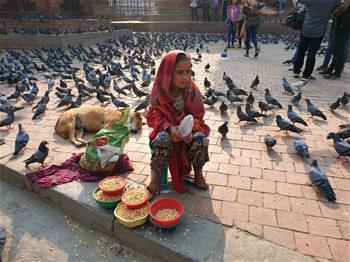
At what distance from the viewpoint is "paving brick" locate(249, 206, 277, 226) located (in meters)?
3.12

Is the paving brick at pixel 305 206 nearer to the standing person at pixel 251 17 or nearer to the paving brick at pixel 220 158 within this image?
the paving brick at pixel 220 158

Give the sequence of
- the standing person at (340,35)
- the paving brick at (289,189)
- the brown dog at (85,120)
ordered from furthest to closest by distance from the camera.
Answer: the standing person at (340,35), the brown dog at (85,120), the paving brick at (289,189)

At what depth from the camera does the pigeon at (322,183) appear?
3447 millimetres

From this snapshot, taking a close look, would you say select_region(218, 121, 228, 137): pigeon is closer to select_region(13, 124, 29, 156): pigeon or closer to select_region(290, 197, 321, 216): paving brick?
select_region(290, 197, 321, 216): paving brick

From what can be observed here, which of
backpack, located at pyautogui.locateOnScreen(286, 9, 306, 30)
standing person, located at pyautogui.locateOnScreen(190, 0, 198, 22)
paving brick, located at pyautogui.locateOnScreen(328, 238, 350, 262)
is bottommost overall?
paving brick, located at pyautogui.locateOnScreen(328, 238, 350, 262)

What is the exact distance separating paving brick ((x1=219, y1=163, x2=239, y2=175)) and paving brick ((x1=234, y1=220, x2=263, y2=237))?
1015 millimetres

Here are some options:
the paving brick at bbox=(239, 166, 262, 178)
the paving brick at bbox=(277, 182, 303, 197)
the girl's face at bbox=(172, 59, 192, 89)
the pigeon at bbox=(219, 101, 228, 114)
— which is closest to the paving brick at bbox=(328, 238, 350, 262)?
the paving brick at bbox=(277, 182, 303, 197)

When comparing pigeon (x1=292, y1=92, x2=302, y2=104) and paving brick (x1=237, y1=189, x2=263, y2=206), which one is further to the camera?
pigeon (x1=292, y1=92, x2=302, y2=104)

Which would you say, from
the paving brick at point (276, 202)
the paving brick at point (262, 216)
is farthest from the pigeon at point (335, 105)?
the paving brick at point (262, 216)

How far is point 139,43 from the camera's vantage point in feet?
55.2

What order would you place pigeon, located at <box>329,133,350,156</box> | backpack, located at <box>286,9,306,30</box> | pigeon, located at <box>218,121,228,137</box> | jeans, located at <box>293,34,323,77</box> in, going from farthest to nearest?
1. backpack, located at <box>286,9,306,30</box>
2. jeans, located at <box>293,34,323,77</box>
3. pigeon, located at <box>218,121,228,137</box>
4. pigeon, located at <box>329,133,350,156</box>

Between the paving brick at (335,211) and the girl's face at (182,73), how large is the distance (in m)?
2.06

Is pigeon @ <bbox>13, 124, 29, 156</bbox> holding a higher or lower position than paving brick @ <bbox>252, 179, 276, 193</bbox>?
higher

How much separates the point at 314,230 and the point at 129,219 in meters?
1.85
